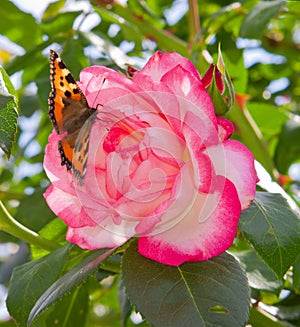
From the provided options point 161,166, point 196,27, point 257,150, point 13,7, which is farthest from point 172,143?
point 13,7

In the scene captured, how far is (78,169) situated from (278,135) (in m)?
0.94

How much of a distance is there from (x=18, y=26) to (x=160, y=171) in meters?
1.01

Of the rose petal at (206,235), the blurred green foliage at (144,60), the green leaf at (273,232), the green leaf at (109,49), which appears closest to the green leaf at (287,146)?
the blurred green foliage at (144,60)

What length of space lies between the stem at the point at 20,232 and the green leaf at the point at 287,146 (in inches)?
27.6

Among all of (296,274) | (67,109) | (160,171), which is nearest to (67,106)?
(67,109)

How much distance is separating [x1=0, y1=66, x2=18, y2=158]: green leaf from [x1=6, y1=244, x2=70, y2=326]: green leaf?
206mm

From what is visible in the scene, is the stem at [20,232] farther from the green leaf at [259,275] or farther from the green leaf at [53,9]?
the green leaf at [53,9]

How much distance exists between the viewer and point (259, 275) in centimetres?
97

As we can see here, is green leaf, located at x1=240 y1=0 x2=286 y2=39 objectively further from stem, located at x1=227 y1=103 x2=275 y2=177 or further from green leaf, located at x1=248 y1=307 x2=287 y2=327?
green leaf, located at x1=248 y1=307 x2=287 y2=327

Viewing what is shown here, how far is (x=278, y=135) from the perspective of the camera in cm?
155

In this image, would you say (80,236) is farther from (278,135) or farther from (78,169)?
(278,135)

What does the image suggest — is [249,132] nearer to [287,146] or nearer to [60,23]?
[287,146]

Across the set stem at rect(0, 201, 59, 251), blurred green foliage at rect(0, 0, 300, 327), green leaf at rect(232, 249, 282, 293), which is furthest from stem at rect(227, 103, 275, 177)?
stem at rect(0, 201, 59, 251)

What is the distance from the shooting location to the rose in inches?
27.5
